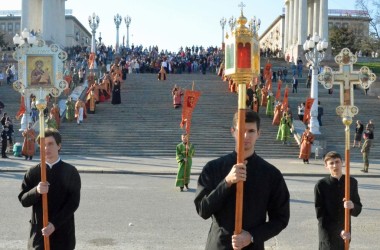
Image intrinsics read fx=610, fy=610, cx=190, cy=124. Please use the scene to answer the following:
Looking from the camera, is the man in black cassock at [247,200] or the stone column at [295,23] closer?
the man in black cassock at [247,200]

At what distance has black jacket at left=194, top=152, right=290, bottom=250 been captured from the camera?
4262 millimetres

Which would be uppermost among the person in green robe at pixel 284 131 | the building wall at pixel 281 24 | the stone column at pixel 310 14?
the building wall at pixel 281 24

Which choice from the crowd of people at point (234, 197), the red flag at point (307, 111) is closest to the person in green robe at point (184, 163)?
the crowd of people at point (234, 197)

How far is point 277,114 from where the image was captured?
2856 cm

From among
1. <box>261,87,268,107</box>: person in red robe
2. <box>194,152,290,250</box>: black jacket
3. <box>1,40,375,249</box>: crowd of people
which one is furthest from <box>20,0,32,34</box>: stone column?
<box>194,152,290,250</box>: black jacket

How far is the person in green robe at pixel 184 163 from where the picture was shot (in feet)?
47.7

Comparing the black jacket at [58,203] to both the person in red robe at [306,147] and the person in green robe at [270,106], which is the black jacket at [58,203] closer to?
the person in red robe at [306,147]

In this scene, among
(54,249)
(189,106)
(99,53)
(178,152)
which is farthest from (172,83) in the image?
(54,249)

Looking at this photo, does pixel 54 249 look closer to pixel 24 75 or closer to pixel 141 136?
pixel 24 75

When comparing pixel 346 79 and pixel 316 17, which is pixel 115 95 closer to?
pixel 346 79

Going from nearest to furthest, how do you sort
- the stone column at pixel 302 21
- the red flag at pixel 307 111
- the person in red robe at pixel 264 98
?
1. the red flag at pixel 307 111
2. the person in red robe at pixel 264 98
3. the stone column at pixel 302 21

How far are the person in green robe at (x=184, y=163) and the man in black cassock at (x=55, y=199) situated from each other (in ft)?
29.7

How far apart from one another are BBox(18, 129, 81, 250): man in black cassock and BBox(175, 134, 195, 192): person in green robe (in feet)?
29.7

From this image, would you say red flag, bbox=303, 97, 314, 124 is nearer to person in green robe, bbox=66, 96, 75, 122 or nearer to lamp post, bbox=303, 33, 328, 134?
lamp post, bbox=303, 33, 328, 134
